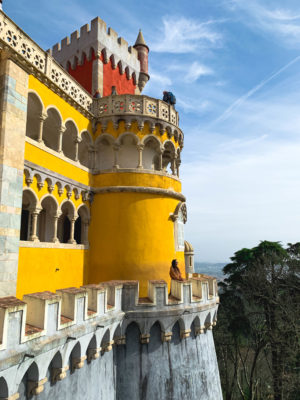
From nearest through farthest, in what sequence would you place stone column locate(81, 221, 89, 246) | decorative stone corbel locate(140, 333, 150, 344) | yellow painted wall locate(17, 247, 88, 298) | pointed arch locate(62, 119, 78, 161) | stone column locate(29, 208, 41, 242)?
yellow painted wall locate(17, 247, 88, 298), stone column locate(29, 208, 41, 242), decorative stone corbel locate(140, 333, 150, 344), pointed arch locate(62, 119, 78, 161), stone column locate(81, 221, 89, 246)

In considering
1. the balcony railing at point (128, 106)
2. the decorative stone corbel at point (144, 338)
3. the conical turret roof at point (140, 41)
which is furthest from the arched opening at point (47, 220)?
the conical turret roof at point (140, 41)

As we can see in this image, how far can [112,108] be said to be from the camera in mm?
15000

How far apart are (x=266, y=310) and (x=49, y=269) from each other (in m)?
19.1

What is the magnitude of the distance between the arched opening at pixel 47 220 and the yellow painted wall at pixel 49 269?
38.3 inches

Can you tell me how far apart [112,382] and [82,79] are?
588 inches

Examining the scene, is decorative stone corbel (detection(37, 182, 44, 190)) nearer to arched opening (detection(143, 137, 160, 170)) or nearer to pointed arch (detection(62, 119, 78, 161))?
pointed arch (detection(62, 119, 78, 161))

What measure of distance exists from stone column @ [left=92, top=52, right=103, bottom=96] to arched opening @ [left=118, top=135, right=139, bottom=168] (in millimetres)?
3471

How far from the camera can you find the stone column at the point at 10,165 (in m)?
8.83

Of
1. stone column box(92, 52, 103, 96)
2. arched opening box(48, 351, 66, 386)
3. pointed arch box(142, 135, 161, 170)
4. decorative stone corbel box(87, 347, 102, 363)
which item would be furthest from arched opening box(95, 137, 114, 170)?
arched opening box(48, 351, 66, 386)

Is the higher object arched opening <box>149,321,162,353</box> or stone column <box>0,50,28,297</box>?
stone column <box>0,50,28,297</box>

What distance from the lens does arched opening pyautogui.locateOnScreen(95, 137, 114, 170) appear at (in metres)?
15.4

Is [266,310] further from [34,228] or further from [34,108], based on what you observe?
[34,108]

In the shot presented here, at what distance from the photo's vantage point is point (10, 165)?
925 cm

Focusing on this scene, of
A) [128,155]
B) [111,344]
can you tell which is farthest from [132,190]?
[111,344]
